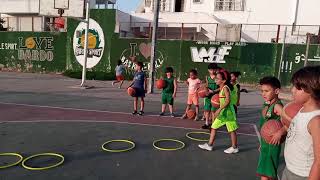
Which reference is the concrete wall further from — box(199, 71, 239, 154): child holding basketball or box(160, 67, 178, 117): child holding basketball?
box(199, 71, 239, 154): child holding basketball

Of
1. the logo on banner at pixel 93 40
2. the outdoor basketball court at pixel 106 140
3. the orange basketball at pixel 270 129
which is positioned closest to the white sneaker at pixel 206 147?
the outdoor basketball court at pixel 106 140

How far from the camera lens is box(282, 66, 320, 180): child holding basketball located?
2781 mm

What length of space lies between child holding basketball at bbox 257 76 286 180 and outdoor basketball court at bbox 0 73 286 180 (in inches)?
57.2

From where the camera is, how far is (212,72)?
32.3ft

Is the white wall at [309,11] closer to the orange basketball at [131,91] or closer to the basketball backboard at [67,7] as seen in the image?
the basketball backboard at [67,7]

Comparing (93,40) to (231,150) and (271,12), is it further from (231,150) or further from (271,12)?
(231,150)

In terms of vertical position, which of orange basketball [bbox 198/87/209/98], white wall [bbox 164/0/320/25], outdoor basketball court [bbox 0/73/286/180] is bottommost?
outdoor basketball court [bbox 0/73/286/180]

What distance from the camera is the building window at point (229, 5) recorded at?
32250 millimetres

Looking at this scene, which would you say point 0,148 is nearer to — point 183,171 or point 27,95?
point 183,171

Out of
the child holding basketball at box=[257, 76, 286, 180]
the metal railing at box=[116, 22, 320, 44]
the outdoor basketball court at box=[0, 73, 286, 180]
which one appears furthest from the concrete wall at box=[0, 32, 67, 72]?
the child holding basketball at box=[257, 76, 286, 180]

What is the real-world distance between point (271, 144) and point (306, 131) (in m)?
1.54

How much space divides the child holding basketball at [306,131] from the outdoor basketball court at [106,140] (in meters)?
2.89

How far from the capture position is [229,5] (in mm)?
32844

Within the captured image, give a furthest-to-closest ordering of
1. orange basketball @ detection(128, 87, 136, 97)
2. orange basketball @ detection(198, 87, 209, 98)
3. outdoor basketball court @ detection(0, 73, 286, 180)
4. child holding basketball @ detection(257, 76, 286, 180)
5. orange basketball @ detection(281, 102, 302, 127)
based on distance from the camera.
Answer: orange basketball @ detection(128, 87, 136, 97), orange basketball @ detection(198, 87, 209, 98), outdoor basketball court @ detection(0, 73, 286, 180), child holding basketball @ detection(257, 76, 286, 180), orange basketball @ detection(281, 102, 302, 127)
